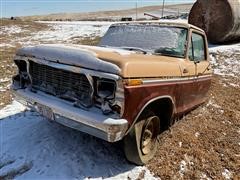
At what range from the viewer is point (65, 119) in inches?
178

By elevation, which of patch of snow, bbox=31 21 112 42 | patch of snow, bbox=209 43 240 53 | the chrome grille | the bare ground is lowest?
the bare ground

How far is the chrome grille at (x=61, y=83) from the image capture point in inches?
177

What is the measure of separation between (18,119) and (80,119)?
2.63 m

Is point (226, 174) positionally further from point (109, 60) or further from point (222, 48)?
point (222, 48)

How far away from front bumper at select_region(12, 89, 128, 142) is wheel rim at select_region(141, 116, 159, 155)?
0.72 metres

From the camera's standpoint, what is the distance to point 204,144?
5.84 m

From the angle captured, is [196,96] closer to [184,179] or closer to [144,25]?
[144,25]

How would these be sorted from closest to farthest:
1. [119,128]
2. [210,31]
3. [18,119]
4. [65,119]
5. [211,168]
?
[119,128]
[65,119]
[211,168]
[18,119]
[210,31]

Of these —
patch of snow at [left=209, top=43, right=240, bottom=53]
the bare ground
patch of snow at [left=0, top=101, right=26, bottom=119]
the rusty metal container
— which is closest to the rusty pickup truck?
the bare ground

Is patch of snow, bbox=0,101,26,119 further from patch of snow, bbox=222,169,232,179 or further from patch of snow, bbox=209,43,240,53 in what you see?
patch of snow, bbox=209,43,240,53

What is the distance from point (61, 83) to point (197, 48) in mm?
2720

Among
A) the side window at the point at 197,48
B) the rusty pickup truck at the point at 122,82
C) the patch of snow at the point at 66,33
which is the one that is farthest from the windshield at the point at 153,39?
the patch of snow at the point at 66,33

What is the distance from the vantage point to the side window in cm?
600

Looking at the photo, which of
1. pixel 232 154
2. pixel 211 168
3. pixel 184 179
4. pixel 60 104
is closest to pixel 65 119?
pixel 60 104
